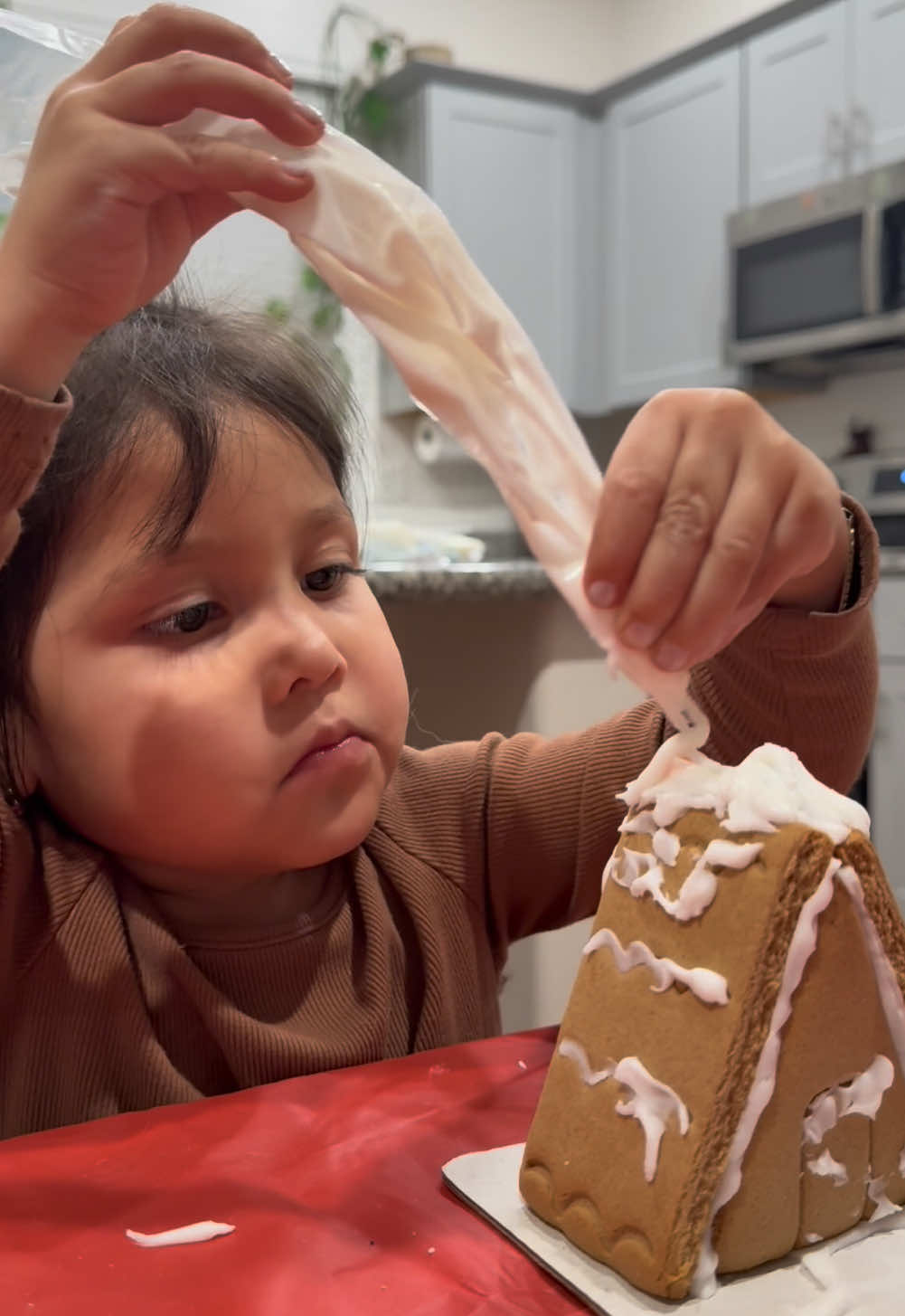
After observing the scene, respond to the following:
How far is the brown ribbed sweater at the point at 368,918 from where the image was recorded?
76 cm

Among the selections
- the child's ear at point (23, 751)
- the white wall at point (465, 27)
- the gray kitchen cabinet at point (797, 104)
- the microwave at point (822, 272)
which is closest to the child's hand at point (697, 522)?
the child's ear at point (23, 751)

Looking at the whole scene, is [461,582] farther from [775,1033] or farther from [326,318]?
[326,318]

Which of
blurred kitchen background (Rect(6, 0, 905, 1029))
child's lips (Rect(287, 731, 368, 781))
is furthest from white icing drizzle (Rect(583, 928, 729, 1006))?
blurred kitchen background (Rect(6, 0, 905, 1029))

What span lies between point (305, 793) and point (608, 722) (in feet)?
1.04

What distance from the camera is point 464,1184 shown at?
515 mm

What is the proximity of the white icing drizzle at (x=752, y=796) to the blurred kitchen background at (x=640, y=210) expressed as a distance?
5.53 feet

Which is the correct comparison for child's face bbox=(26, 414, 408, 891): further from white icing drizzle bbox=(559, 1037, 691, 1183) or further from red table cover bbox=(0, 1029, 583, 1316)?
white icing drizzle bbox=(559, 1037, 691, 1183)

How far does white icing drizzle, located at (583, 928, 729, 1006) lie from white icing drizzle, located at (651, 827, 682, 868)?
0.04 m

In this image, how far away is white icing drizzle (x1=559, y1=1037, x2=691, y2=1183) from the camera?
0.46 meters

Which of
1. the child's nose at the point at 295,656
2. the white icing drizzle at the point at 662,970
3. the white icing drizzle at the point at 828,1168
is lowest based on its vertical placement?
the white icing drizzle at the point at 828,1168

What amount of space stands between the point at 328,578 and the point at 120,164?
11.8 inches

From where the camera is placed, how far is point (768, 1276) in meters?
0.46

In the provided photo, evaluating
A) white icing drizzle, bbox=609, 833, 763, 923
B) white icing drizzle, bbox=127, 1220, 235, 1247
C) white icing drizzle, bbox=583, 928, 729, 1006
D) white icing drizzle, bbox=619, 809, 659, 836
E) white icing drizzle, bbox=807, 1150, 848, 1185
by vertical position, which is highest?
white icing drizzle, bbox=619, 809, 659, 836

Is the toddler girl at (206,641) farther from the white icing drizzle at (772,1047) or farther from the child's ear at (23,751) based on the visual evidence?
the white icing drizzle at (772,1047)
